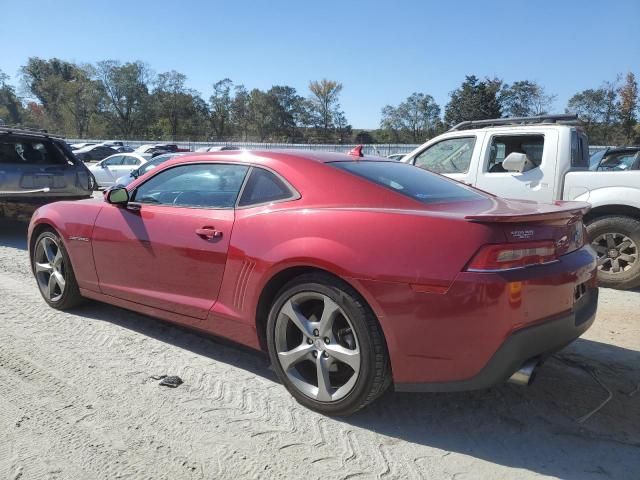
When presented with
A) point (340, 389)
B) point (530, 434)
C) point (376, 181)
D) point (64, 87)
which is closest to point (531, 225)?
point (376, 181)

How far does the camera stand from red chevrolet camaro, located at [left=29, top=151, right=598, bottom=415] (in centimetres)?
241

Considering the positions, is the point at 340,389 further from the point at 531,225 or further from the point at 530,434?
the point at 531,225

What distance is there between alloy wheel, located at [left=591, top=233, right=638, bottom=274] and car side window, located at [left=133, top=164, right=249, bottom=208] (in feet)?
14.1

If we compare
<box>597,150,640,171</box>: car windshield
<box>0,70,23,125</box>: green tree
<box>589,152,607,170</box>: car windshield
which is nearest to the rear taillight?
<box>597,150,640,171</box>: car windshield

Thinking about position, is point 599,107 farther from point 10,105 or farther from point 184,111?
point 10,105

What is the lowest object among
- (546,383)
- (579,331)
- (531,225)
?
(546,383)

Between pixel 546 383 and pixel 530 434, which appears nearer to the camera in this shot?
pixel 530 434

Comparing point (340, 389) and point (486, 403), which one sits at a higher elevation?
point (340, 389)

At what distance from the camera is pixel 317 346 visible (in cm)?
288

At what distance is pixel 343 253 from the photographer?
2658mm

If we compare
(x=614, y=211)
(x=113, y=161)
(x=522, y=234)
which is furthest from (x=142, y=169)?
(x=522, y=234)

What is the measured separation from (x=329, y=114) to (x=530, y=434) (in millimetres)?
92751

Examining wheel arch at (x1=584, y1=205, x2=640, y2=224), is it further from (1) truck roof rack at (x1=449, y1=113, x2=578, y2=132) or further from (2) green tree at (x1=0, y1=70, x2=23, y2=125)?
(2) green tree at (x1=0, y1=70, x2=23, y2=125)

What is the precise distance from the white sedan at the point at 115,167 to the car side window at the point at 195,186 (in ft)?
54.0
